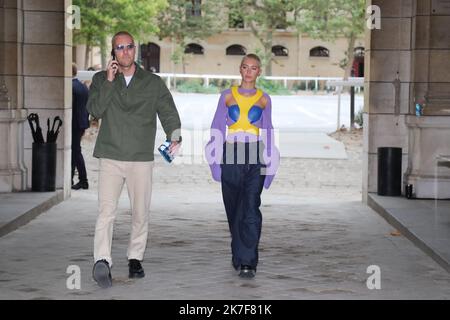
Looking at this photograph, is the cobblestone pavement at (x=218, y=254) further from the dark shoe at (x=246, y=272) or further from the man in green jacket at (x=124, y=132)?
the man in green jacket at (x=124, y=132)

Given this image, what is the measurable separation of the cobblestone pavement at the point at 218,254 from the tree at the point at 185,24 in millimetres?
56545

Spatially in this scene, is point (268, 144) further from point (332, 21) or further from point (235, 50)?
point (235, 50)

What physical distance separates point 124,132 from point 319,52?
240 feet

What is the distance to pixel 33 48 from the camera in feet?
52.4

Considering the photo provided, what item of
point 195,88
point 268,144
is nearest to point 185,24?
point 195,88

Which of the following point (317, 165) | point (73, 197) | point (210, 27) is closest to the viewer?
point (73, 197)

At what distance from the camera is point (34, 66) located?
1602 cm

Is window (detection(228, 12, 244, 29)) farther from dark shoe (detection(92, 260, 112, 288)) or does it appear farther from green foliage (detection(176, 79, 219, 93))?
dark shoe (detection(92, 260, 112, 288))

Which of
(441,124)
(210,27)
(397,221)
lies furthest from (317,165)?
(210,27)

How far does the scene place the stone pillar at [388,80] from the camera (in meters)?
16.1

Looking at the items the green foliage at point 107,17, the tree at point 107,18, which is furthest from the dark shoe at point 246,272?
the tree at point 107,18

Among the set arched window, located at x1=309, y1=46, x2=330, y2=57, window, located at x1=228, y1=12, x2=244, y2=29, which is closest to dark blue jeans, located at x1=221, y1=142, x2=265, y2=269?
window, located at x1=228, y1=12, x2=244, y2=29

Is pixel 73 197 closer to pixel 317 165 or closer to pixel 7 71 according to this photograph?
pixel 7 71
